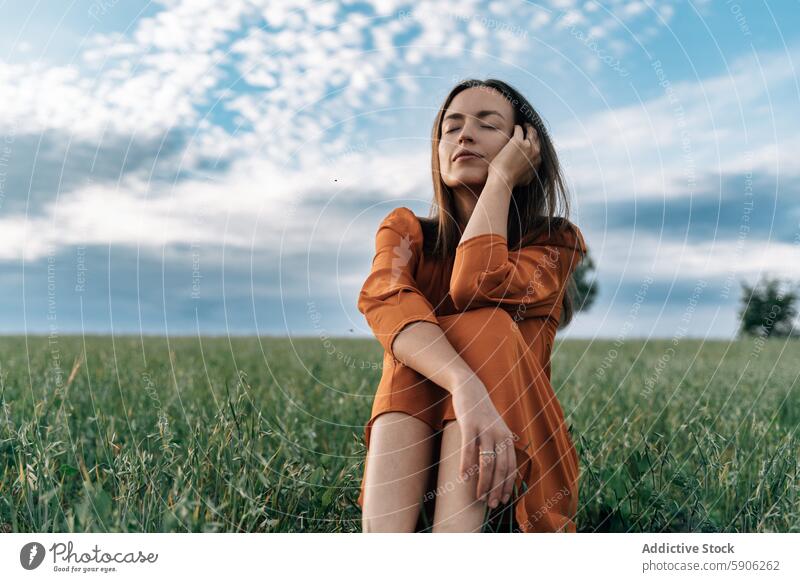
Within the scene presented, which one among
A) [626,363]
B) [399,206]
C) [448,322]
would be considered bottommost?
[626,363]

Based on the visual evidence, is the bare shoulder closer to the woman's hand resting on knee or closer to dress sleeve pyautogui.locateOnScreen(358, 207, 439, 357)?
dress sleeve pyautogui.locateOnScreen(358, 207, 439, 357)

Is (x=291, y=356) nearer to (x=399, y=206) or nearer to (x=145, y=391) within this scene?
(x=145, y=391)

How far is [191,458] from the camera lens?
2.67 m

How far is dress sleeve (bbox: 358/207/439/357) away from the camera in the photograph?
7.81 feet

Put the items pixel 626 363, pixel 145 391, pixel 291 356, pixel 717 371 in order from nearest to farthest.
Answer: pixel 145 391 < pixel 717 371 < pixel 626 363 < pixel 291 356

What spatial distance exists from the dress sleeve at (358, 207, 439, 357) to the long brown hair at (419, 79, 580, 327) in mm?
97

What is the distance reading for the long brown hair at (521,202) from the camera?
2746 millimetres

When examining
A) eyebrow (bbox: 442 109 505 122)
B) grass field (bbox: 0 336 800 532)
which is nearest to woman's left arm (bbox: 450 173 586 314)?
eyebrow (bbox: 442 109 505 122)

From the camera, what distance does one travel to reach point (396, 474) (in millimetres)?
2311

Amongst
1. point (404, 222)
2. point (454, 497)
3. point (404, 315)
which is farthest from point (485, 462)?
point (404, 222)
